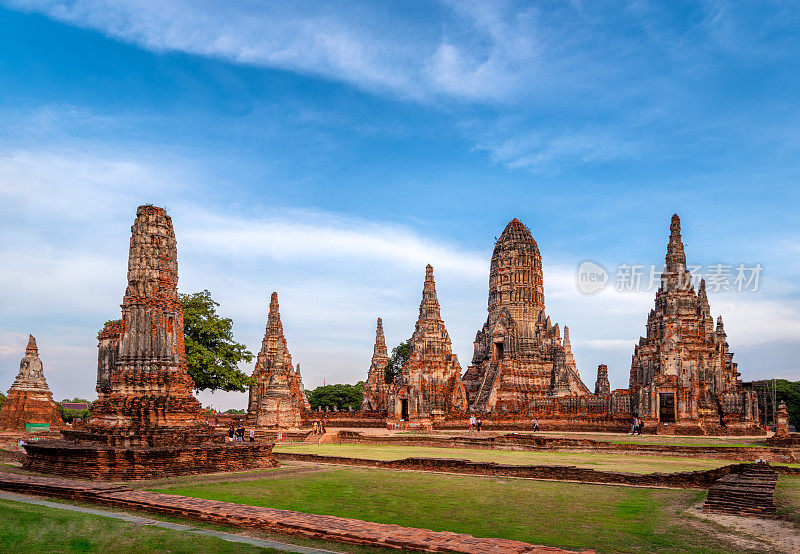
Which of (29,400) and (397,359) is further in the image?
(397,359)

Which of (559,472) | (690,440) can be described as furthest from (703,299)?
(559,472)

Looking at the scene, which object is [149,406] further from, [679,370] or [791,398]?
[791,398]

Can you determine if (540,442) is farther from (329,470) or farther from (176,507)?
(176,507)

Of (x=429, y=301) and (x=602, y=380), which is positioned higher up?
(x=429, y=301)

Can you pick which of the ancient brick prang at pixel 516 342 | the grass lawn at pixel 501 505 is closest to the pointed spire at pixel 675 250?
the ancient brick prang at pixel 516 342

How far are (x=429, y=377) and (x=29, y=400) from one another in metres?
26.2

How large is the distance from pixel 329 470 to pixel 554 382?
35.4 m

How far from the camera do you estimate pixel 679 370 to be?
132 feet

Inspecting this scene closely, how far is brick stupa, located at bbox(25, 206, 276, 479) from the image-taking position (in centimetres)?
1488

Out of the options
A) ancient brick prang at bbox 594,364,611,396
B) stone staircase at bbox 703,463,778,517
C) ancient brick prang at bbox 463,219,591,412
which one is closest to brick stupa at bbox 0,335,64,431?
ancient brick prang at bbox 463,219,591,412

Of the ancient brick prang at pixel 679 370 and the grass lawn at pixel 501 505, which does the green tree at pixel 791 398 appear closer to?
the ancient brick prang at pixel 679 370

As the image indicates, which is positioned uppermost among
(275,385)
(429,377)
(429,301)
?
(429,301)

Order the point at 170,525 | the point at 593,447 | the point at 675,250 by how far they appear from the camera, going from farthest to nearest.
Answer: the point at 675,250, the point at 593,447, the point at 170,525

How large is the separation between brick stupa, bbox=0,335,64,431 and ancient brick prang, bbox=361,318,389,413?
26477mm
